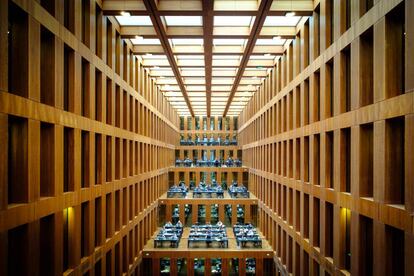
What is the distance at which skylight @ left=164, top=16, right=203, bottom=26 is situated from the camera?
18.5 metres

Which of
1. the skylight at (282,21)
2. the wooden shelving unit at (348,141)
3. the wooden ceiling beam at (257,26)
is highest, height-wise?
the skylight at (282,21)

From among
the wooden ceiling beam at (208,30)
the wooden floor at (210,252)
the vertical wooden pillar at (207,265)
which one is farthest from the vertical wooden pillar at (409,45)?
the vertical wooden pillar at (207,265)

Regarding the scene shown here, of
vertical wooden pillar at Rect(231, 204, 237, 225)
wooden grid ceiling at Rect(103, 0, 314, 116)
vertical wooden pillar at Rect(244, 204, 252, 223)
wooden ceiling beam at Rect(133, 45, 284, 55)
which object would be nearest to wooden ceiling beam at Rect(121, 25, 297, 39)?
wooden grid ceiling at Rect(103, 0, 314, 116)

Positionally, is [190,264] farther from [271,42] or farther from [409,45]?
[409,45]

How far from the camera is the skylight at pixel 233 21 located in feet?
60.4

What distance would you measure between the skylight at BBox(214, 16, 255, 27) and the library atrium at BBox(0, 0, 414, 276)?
7 centimetres

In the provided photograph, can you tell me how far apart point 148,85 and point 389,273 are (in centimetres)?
2347

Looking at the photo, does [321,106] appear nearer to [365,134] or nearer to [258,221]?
[365,134]

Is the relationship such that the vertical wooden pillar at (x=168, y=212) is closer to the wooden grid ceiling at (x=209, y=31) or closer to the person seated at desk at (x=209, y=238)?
the person seated at desk at (x=209, y=238)

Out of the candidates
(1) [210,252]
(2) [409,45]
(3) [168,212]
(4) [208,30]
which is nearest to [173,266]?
(1) [210,252]

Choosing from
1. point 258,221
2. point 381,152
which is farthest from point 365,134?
point 258,221

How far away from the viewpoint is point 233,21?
61.6 feet

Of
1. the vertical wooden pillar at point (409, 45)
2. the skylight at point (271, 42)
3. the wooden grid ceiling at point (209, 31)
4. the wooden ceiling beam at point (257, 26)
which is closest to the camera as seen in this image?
the vertical wooden pillar at point (409, 45)

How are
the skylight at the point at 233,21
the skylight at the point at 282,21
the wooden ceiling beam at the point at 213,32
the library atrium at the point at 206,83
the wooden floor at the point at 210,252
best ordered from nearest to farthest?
1. the library atrium at the point at 206,83
2. the skylight at the point at 233,21
3. the wooden ceiling beam at the point at 213,32
4. the skylight at the point at 282,21
5. the wooden floor at the point at 210,252
